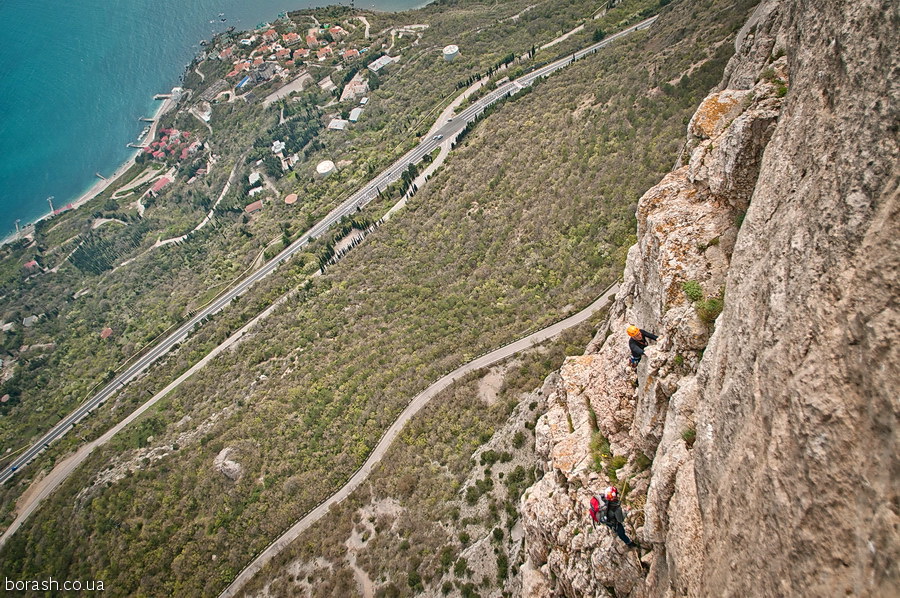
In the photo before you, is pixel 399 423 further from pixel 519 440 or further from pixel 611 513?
pixel 611 513

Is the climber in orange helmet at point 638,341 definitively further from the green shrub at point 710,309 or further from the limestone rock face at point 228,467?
the limestone rock face at point 228,467

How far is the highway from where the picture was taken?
82.2 metres

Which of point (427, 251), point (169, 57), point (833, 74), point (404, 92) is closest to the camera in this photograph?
point (833, 74)

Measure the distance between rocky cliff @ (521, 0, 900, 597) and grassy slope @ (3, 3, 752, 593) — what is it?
28250 millimetres

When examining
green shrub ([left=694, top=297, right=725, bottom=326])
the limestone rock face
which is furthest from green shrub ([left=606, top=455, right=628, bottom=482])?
the limestone rock face

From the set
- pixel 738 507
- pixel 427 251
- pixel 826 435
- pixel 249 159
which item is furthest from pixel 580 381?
pixel 249 159

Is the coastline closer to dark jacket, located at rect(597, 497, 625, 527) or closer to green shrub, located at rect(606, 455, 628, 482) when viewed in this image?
green shrub, located at rect(606, 455, 628, 482)

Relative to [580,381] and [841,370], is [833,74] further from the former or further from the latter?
[580,381]

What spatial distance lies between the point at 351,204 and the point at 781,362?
294ft

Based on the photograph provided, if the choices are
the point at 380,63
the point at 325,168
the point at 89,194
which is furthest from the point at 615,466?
the point at 89,194

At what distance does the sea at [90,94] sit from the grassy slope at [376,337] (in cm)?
13057

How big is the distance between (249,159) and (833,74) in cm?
13449

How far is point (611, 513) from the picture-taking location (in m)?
15.8

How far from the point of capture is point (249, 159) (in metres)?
123
